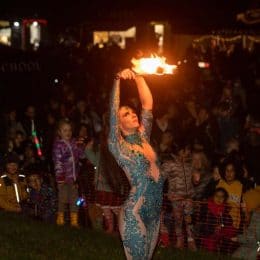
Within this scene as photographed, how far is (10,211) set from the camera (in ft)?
33.8

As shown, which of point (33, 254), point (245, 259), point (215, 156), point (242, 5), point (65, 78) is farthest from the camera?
point (242, 5)

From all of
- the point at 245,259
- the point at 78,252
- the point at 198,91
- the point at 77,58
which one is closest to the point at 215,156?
the point at 245,259

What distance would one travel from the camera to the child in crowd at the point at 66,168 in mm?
9766

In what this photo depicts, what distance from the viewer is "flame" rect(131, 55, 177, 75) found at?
6524mm

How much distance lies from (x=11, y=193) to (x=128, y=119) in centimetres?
484

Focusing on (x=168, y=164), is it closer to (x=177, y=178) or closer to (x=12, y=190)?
(x=177, y=178)

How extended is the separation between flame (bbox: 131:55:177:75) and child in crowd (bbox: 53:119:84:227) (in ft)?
10.1

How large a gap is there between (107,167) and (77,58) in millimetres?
12720

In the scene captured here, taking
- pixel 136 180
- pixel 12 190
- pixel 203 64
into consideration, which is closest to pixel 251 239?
pixel 136 180

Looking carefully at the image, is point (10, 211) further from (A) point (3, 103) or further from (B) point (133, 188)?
(A) point (3, 103)

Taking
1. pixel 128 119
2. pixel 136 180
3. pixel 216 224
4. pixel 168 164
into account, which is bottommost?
pixel 216 224

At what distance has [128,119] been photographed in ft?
19.9

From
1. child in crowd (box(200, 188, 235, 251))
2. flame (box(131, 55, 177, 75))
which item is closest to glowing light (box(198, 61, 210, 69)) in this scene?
child in crowd (box(200, 188, 235, 251))

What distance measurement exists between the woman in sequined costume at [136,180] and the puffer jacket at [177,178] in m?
2.95
